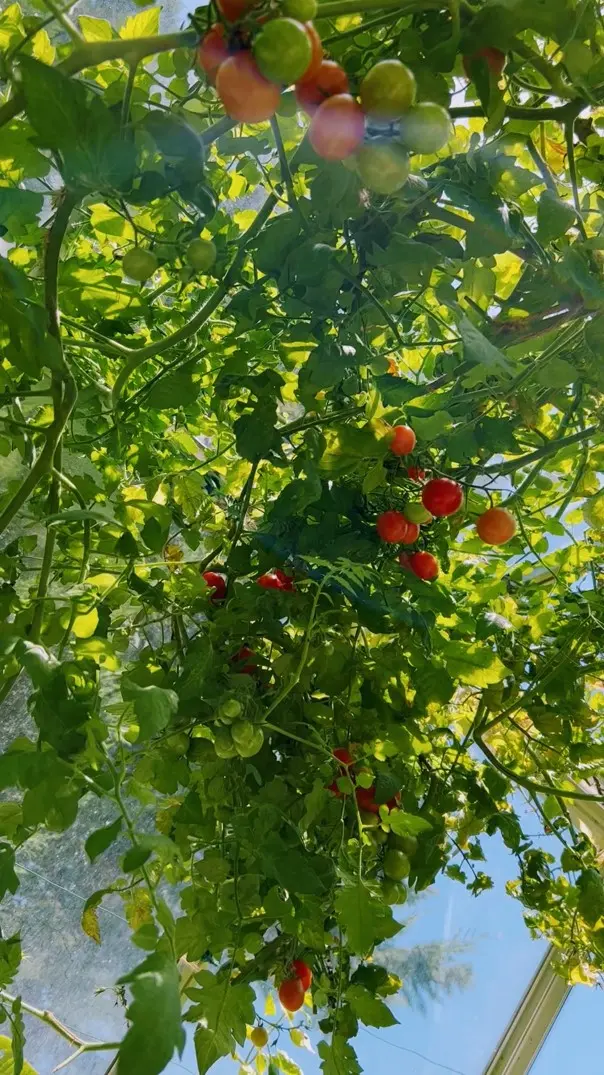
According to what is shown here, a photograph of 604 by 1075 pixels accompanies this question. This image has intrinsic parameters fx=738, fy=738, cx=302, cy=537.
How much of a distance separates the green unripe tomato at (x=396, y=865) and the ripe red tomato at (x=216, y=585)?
1.12 ft

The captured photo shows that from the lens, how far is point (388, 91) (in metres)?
0.39

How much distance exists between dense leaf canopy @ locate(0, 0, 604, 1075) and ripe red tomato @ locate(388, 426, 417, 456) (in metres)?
0.01

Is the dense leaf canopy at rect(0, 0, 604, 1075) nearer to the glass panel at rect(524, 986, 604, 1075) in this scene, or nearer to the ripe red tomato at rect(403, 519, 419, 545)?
the ripe red tomato at rect(403, 519, 419, 545)

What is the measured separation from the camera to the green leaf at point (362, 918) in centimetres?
59

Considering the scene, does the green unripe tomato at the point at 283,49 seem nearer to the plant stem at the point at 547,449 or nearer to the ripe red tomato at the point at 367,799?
the plant stem at the point at 547,449

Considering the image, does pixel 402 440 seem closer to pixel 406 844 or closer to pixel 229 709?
pixel 229 709

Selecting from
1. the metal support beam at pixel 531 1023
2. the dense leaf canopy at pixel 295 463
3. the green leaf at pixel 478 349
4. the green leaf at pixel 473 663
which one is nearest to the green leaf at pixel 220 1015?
the dense leaf canopy at pixel 295 463

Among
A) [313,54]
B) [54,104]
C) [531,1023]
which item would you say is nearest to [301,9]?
[313,54]

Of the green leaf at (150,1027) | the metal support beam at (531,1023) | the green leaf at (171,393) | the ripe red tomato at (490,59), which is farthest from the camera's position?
the metal support beam at (531,1023)

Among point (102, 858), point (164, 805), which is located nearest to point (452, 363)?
point (164, 805)

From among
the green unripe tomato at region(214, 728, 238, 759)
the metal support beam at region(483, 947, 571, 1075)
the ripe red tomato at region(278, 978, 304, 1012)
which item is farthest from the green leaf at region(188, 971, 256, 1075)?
the metal support beam at region(483, 947, 571, 1075)

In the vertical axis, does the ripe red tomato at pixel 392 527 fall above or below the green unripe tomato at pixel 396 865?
above

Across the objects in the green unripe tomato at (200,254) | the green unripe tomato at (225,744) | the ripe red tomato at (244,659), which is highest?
the green unripe tomato at (200,254)

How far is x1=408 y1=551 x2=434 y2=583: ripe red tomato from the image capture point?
0.74 m
